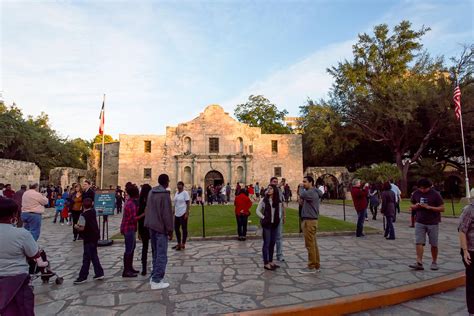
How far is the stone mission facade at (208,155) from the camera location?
31734 millimetres

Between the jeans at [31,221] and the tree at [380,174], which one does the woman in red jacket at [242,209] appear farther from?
the tree at [380,174]

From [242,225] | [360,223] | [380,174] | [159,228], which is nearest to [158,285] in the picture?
[159,228]

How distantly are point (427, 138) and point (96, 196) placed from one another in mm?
29773

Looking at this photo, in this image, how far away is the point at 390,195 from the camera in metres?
9.84

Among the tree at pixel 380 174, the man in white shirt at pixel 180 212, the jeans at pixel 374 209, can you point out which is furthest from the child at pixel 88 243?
the tree at pixel 380 174

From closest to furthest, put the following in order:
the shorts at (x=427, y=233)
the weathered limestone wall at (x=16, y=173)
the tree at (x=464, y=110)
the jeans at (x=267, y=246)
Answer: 1. the shorts at (x=427, y=233)
2. the jeans at (x=267, y=246)
3. the weathered limestone wall at (x=16, y=173)
4. the tree at (x=464, y=110)

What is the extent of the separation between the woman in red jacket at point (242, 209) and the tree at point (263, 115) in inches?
1448

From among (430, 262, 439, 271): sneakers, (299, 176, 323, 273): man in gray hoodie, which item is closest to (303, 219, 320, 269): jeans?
(299, 176, 323, 273): man in gray hoodie

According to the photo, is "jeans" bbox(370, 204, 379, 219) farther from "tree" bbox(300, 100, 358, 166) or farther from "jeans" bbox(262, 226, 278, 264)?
"tree" bbox(300, 100, 358, 166)

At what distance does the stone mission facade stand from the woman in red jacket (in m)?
21.9

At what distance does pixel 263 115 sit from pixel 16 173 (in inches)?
1294

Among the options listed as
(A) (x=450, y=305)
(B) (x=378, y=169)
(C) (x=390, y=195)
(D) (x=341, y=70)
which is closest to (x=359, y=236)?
(C) (x=390, y=195)

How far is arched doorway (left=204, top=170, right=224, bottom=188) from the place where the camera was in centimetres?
3219

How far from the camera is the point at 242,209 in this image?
942cm
